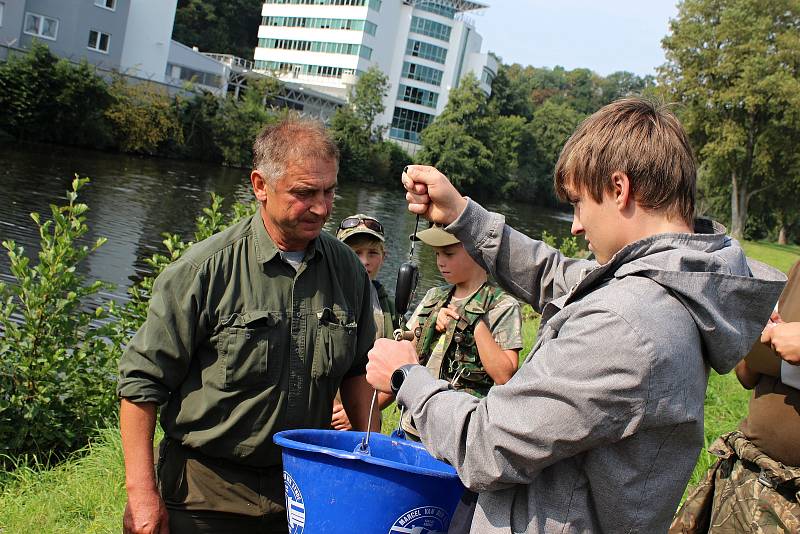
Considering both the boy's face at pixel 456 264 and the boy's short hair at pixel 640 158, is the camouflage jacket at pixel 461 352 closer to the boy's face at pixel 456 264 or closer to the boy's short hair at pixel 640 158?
the boy's face at pixel 456 264

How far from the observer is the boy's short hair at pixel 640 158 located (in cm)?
228

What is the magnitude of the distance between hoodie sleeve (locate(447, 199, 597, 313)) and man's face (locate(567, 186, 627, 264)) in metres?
0.72

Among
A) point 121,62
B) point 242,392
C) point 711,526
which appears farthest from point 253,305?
point 121,62

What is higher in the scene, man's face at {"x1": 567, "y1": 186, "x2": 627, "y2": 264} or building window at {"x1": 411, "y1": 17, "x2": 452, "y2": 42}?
building window at {"x1": 411, "y1": 17, "x2": 452, "y2": 42}

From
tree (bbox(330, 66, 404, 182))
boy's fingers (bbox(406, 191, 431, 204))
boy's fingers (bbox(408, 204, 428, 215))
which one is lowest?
boy's fingers (bbox(408, 204, 428, 215))

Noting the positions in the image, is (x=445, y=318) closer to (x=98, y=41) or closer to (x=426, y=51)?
(x=98, y=41)

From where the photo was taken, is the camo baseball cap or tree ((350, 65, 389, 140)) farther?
tree ((350, 65, 389, 140))

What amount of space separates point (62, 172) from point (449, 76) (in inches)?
2735

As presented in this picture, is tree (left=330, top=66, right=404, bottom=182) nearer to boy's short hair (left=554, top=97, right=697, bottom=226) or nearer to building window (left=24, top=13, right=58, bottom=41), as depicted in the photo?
building window (left=24, top=13, right=58, bottom=41)

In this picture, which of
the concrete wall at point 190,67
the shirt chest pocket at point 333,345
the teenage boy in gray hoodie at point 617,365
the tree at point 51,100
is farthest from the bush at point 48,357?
the concrete wall at point 190,67

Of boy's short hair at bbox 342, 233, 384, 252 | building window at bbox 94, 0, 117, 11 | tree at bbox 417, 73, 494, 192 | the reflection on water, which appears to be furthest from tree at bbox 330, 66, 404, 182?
boy's short hair at bbox 342, 233, 384, 252

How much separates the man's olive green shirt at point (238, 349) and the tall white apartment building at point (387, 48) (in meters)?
85.2

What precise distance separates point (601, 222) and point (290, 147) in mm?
1669

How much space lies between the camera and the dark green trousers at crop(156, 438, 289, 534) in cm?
333
